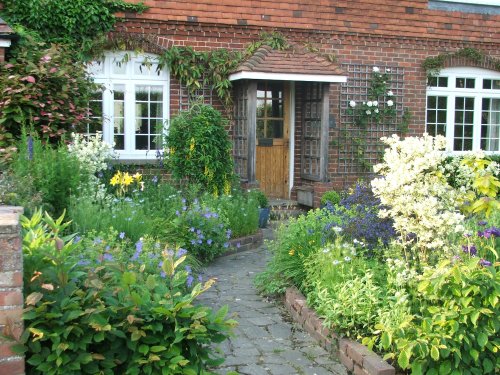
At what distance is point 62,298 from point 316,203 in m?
8.54

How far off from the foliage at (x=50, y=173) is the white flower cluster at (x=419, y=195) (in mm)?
3525

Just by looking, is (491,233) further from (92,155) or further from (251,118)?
(251,118)

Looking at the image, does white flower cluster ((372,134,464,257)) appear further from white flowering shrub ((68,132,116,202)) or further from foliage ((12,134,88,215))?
white flowering shrub ((68,132,116,202))

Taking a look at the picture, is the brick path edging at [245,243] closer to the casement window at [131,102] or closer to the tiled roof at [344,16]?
the casement window at [131,102]

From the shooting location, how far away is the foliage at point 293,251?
5930mm

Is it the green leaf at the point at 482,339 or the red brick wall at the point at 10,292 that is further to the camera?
the green leaf at the point at 482,339

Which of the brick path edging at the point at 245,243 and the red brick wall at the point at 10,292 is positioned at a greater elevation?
the red brick wall at the point at 10,292

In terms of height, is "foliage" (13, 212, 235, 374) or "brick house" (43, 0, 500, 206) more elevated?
"brick house" (43, 0, 500, 206)

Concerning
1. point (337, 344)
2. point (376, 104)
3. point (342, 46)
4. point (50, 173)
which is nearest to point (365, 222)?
point (337, 344)

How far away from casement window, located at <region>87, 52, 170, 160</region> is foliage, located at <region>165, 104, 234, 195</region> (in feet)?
3.46

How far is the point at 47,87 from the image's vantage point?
9.08 metres

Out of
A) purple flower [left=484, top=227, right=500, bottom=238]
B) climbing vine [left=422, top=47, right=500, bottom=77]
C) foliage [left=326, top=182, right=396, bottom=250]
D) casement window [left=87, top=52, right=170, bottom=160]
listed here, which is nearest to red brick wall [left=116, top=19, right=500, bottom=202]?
climbing vine [left=422, top=47, right=500, bottom=77]

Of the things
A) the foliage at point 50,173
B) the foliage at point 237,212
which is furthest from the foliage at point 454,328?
the foliage at point 237,212

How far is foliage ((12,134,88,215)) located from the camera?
6.64 m
